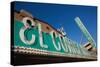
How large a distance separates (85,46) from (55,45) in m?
0.32

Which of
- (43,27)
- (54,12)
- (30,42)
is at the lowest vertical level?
(30,42)

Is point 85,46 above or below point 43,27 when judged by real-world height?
below

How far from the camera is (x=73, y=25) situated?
7.17ft

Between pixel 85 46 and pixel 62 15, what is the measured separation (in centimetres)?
38

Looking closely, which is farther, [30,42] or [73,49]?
[73,49]

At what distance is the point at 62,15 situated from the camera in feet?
7.04
